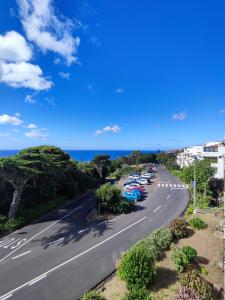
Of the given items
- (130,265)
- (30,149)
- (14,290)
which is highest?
(30,149)

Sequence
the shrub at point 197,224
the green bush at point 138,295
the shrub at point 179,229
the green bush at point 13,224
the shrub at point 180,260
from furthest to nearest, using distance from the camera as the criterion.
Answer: the green bush at point 13,224
the shrub at point 197,224
the shrub at point 179,229
the shrub at point 180,260
the green bush at point 138,295

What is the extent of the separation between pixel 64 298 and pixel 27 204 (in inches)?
780

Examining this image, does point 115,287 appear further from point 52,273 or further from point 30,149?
point 30,149

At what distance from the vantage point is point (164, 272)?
14023mm

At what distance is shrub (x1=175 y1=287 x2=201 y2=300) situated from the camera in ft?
35.2

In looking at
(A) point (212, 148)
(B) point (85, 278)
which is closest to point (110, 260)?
(B) point (85, 278)

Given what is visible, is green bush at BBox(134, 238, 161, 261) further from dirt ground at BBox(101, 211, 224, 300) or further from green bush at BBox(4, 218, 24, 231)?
green bush at BBox(4, 218, 24, 231)

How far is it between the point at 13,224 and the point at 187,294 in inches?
753

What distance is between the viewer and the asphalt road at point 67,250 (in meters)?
Answer: 13.6

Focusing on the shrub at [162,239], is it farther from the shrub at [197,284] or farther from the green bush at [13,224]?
the green bush at [13,224]

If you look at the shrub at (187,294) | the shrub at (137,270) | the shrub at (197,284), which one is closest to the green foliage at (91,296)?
the shrub at (137,270)

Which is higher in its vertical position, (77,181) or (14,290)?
(77,181)

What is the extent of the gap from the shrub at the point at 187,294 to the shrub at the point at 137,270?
182 cm

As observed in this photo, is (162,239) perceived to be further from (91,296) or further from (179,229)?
(91,296)
